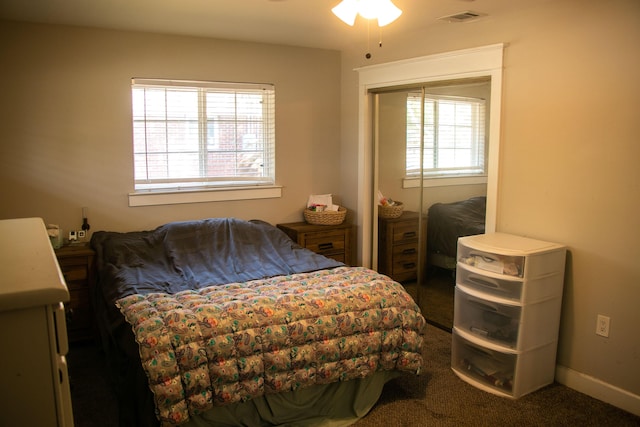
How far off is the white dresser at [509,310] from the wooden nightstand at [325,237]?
150 centimetres

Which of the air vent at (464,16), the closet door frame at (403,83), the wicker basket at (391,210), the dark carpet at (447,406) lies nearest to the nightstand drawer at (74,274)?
the dark carpet at (447,406)

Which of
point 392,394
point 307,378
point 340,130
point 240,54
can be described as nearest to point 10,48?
point 240,54

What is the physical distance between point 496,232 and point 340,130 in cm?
197

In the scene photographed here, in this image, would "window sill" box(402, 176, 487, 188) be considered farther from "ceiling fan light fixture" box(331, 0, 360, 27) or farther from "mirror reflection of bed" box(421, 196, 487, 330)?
"ceiling fan light fixture" box(331, 0, 360, 27)

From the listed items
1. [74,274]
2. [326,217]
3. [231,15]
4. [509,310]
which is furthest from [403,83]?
[74,274]

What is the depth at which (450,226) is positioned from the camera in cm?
384

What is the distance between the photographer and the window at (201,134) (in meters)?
4.05

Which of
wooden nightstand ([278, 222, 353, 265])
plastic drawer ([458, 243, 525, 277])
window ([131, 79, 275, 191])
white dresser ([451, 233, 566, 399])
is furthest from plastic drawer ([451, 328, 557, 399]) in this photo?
window ([131, 79, 275, 191])

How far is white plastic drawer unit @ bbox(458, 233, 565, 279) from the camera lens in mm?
2840

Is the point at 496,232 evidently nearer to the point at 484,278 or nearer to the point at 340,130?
the point at 484,278

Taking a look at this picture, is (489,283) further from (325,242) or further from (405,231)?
(325,242)

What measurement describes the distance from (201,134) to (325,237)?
53.3 inches

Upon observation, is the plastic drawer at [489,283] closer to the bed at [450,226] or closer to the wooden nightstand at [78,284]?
the bed at [450,226]

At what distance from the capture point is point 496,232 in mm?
3422
